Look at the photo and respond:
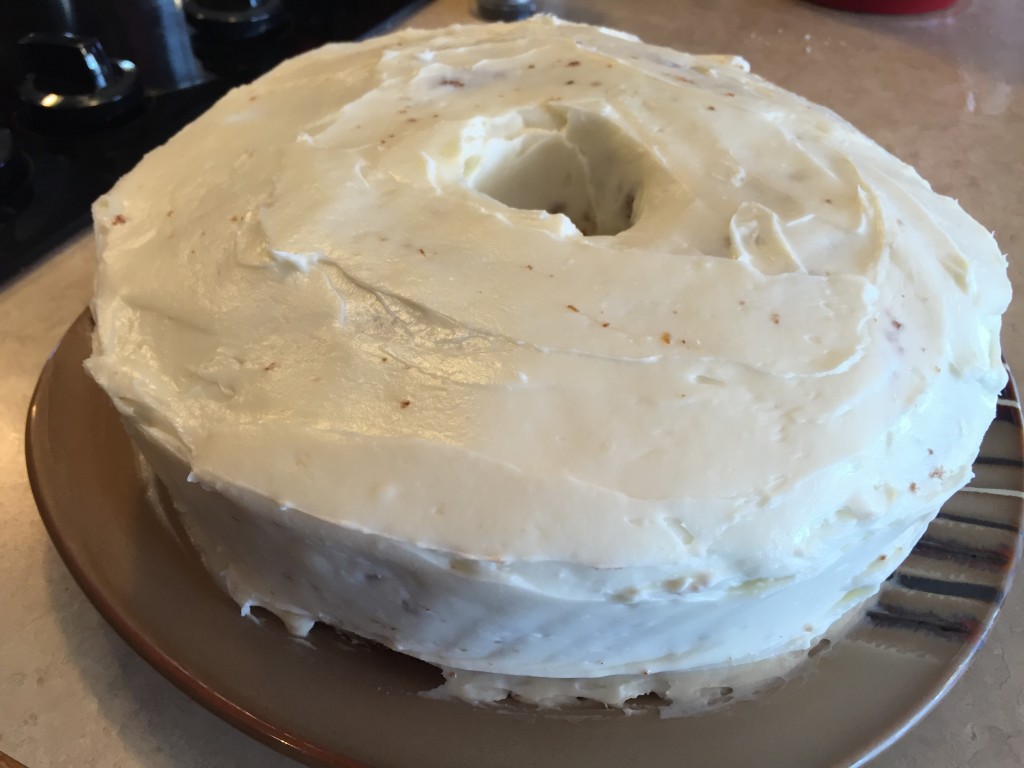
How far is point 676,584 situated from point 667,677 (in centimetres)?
Answer: 15

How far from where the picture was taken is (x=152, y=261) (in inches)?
34.2

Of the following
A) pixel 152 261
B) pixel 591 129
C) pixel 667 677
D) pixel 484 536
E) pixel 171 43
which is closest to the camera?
pixel 484 536

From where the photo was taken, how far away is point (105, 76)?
152 cm

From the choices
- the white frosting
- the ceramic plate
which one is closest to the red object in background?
the white frosting

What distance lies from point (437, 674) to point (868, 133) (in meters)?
1.46

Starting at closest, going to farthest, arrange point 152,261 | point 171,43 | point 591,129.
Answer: point 152,261
point 591,129
point 171,43

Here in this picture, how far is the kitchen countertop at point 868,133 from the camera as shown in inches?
32.7

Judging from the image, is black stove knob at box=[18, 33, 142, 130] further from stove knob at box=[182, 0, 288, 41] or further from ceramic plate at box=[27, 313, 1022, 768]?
ceramic plate at box=[27, 313, 1022, 768]

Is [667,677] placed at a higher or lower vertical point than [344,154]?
lower

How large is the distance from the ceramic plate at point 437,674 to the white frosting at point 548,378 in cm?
4

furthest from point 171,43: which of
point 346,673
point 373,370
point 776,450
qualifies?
point 776,450

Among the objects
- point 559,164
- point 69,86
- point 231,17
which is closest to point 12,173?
point 69,86

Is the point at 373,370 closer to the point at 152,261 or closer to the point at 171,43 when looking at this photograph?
A: the point at 152,261

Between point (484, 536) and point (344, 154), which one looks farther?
point (344, 154)
